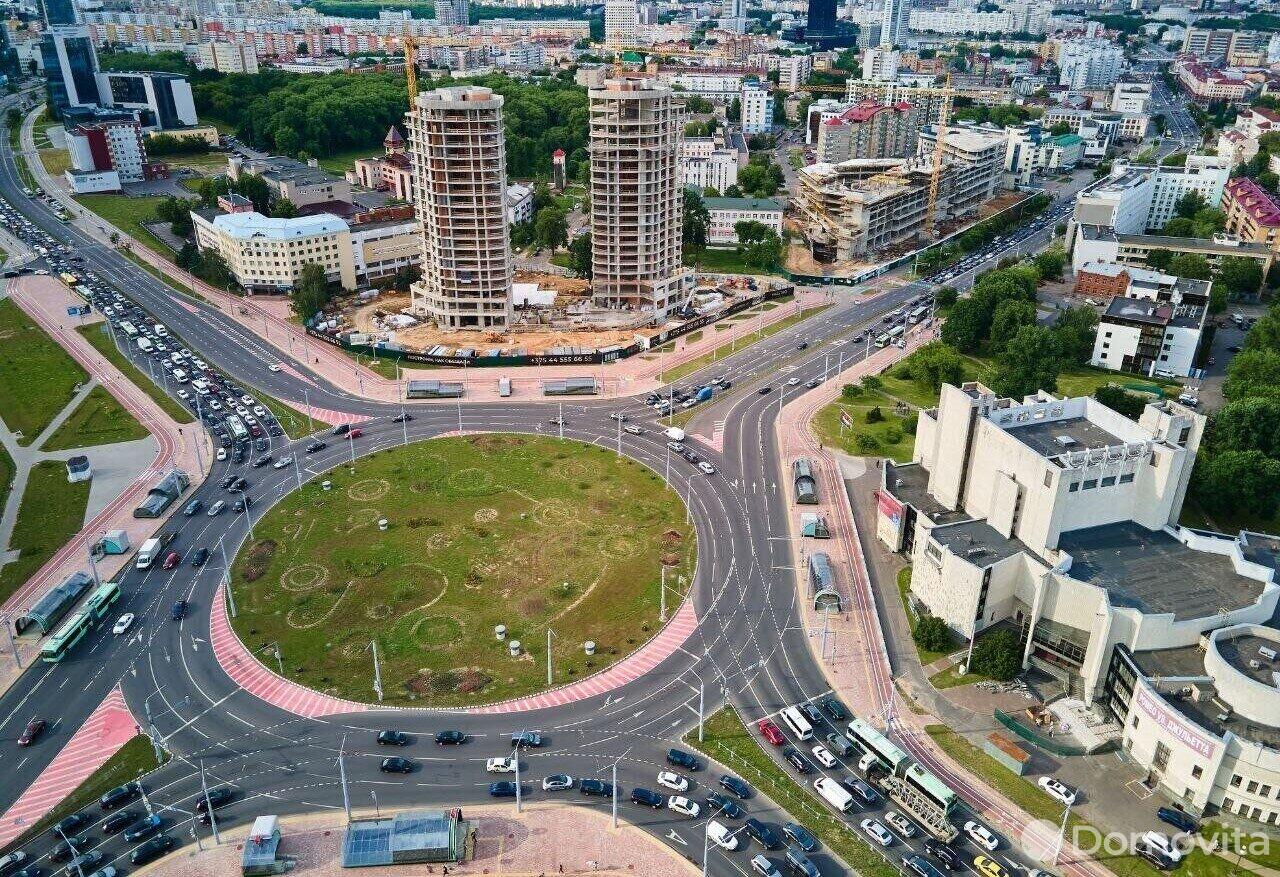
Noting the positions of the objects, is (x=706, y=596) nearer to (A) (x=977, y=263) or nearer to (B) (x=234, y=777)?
(B) (x=234, y=777)

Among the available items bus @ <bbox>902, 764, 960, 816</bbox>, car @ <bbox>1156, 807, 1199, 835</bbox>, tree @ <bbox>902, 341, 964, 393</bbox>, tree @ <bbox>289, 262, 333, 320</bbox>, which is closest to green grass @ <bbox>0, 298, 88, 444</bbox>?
tree @ <bbox>289, 262, 333, 320</bbox>

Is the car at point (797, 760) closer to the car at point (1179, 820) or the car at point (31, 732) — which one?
the car at point (1179, 820)

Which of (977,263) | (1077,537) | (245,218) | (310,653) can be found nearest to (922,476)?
(1077,537)

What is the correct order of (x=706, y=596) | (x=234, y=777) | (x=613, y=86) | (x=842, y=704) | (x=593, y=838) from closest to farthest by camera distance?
1. (x=593, y=838)
2. (x=234, y=777)
3. (x=842, y=704)
4. (x=706, y=596)
5. (x=613, y=86)

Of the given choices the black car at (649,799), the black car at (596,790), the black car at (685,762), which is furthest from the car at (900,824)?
the black car at (596,790)

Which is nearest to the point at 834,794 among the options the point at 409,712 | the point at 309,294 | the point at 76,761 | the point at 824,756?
the point at 824,756

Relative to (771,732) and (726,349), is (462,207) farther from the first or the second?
(771,732)

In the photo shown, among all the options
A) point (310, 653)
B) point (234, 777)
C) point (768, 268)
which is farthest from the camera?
point (768, 268)
